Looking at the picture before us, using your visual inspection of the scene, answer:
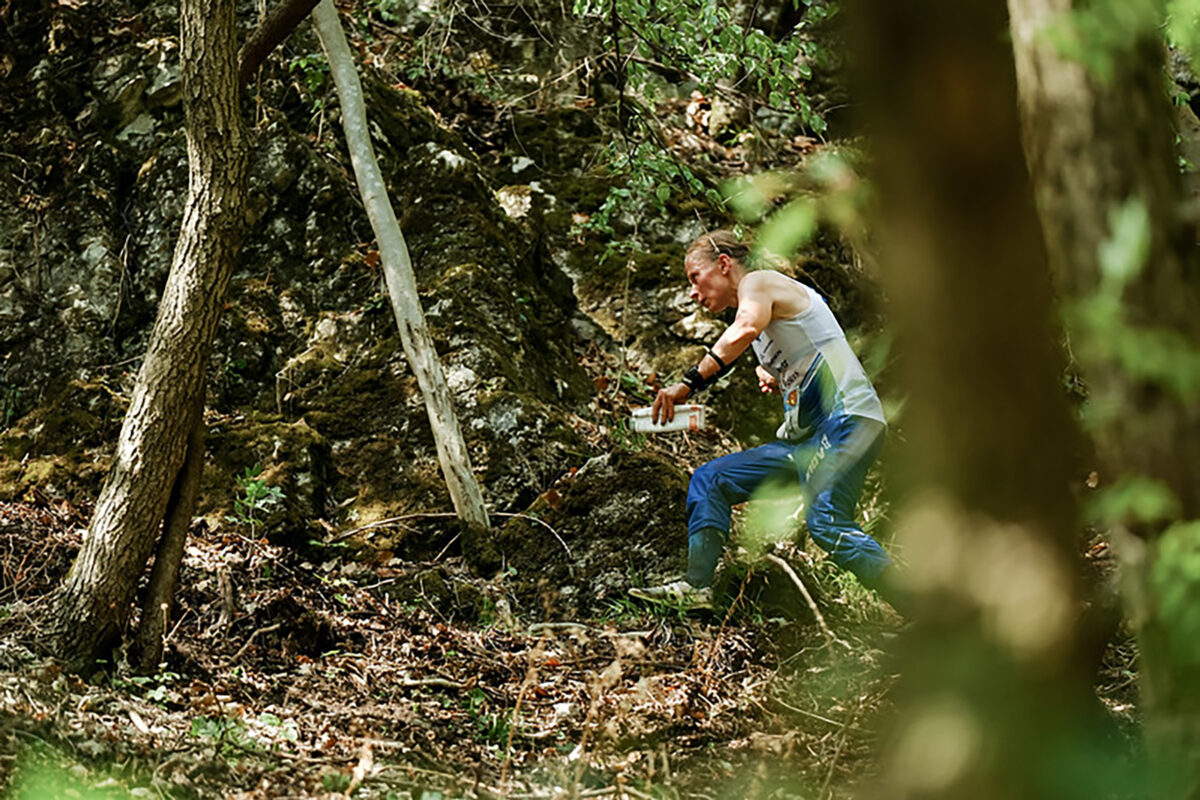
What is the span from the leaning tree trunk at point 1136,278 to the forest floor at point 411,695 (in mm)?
1518

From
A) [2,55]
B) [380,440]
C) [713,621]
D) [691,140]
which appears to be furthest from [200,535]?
[691,140]

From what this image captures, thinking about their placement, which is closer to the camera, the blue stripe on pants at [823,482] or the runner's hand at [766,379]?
the blue stripe on pants at [823,482]

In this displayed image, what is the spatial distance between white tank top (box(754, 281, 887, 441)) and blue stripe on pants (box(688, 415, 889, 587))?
74 millimetres

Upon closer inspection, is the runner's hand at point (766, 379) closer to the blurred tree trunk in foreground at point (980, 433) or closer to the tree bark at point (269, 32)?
the tree bark at point (269, 32)

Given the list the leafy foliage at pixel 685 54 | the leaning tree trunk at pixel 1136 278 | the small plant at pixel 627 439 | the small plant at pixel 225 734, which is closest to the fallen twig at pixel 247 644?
the small plant at pixel 225 734

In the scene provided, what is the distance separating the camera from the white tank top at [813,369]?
4.86m

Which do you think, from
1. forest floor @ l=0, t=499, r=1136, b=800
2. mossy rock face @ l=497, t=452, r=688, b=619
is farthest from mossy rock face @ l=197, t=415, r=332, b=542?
mossy rock face @ l=497, t=452, r=688, b=619

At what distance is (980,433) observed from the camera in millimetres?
777

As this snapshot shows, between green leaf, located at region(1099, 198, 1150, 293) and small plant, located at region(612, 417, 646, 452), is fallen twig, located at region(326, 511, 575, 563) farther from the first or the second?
green leaf, located at region(1099, 198, 1150, 293)

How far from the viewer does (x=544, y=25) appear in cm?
1093

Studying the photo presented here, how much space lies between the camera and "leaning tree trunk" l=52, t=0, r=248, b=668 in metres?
4.24

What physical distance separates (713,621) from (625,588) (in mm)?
618

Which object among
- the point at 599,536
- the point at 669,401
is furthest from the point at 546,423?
the point at 669,401

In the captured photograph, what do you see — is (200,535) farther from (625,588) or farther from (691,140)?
(691,140)
